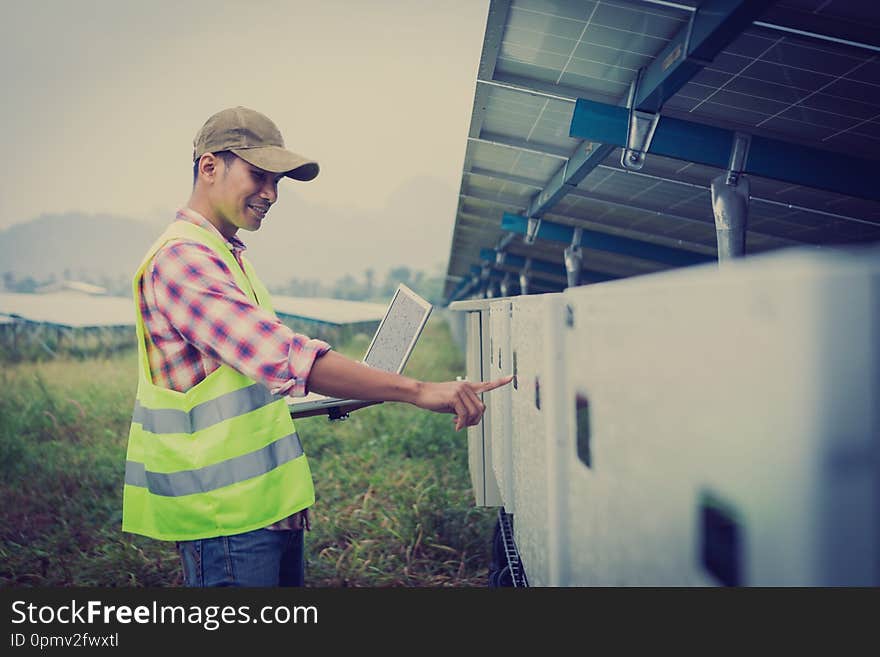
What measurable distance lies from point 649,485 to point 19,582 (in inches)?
171

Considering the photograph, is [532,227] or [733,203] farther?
[532,227]

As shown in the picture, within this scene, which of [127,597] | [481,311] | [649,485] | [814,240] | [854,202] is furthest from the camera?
[814,240]

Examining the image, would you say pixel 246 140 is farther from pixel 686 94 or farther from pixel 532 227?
pixel 532 227

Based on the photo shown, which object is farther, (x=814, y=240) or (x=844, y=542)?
(x=814, y=240)

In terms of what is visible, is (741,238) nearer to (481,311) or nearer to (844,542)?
(481,311)

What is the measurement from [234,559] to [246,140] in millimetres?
1136

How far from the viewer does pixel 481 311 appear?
347cm

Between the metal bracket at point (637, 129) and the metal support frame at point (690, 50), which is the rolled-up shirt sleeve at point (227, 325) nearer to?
the metal support frame at point (690, 50)

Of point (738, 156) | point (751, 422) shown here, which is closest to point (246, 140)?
point (751, 422)

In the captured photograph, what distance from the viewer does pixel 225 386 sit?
171 cm

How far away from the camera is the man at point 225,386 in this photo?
1.58 metres

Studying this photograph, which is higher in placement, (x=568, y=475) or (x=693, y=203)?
(x=693, y=203)

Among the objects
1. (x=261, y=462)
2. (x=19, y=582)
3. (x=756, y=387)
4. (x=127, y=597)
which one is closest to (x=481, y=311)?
(x=261, y=462)

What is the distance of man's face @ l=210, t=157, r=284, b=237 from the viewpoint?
6.25 feet
